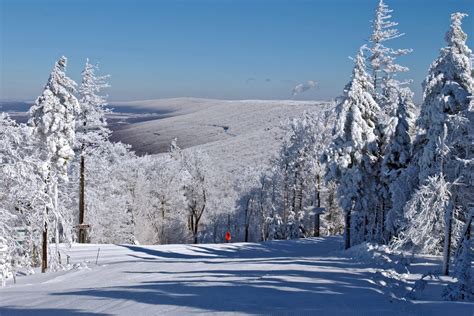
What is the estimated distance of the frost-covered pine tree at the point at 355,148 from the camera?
33031 millimetres

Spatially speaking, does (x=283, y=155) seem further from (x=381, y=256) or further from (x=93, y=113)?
(x=381, y=256)

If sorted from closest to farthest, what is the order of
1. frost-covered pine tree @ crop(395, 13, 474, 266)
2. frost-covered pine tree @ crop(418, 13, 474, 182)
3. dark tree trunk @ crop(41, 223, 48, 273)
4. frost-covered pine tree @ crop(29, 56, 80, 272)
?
frost-covered pine tree @ crop(395, 13, 474, 266), dark tree trunk @ crop(41, 223, 48, 273), frost-covered pine tree @ crop(418, 13, 474, 182), frost-covered pine tree @ crop(29, 56, 80, 272)

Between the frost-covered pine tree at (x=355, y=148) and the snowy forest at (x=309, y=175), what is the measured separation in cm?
8

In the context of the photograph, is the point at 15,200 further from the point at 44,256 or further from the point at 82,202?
the point at 82,202

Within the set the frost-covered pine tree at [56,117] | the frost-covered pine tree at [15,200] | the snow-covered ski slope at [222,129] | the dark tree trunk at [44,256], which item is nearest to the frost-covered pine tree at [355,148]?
the frost-covered pine tree at [56,117]

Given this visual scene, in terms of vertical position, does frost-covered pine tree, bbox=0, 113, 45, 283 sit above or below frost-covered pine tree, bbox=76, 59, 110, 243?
below

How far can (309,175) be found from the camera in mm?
51750

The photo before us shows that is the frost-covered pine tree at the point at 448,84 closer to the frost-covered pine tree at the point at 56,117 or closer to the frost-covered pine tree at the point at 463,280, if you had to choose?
the frost-covered pine tree at the point at 463,280

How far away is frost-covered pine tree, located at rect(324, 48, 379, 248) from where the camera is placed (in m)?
33.0

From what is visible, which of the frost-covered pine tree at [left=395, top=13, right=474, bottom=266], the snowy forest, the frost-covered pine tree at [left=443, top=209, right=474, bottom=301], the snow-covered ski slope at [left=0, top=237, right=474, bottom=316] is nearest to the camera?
the snow-covered ski slope at [left=0, top=237, right=474, bottom=316]

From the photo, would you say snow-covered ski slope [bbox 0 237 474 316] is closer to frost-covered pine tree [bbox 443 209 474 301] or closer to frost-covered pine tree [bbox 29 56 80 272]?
frost-covered pine tree [bbox 443 209 474 301]

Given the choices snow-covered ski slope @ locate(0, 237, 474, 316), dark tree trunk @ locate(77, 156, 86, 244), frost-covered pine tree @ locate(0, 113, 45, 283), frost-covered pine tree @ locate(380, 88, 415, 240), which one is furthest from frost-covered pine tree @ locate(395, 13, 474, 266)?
dark tree trunk @ locate(77, 156, 86, 244)

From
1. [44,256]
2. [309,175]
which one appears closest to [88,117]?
[44,256]

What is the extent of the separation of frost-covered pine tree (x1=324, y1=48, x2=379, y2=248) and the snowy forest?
0.08 m
